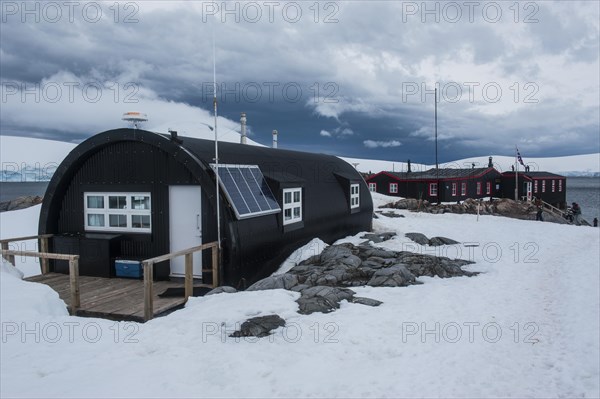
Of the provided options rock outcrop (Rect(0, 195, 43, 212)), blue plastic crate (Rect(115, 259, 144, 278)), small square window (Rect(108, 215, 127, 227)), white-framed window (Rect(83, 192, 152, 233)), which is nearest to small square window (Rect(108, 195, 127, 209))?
white-framed window (Rect(83, 192, 152, 233))

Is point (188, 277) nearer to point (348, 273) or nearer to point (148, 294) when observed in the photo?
point (148, 294)

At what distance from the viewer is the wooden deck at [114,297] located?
923 centimetres

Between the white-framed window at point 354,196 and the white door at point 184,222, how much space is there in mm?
10260

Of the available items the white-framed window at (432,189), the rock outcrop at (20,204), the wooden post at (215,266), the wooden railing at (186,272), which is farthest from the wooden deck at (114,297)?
the white-framed window at (432,189)

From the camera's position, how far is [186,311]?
8.86 metres

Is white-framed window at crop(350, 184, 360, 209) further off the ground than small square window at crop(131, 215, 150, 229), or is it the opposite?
white-framed window at crop(350, 184, 360, 209)

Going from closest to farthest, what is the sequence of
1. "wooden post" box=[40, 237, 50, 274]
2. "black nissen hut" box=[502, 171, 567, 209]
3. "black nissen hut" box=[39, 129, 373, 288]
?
"black nissen hut" box=[39, 129, 373, 288]
"wooden post" box=[40, 237, 50, 274]
"black nissen hut" box=[502, 171, 567, 209]

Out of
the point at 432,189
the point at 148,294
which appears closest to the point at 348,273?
the point at 148,294

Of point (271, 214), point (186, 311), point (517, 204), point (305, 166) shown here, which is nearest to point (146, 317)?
point (186, 311)

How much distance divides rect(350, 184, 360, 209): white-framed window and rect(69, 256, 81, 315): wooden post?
13.6 m

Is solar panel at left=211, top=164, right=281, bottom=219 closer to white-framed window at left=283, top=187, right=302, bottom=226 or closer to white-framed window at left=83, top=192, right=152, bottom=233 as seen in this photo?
white-framed window at left=283, top=187, right=302, bottom=226

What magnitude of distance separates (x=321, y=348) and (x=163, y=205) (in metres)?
6.89

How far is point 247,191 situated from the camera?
12.5 meters

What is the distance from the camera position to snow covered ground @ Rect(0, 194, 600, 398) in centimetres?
609
